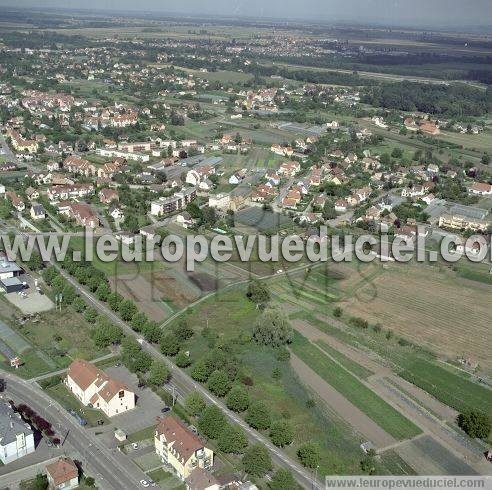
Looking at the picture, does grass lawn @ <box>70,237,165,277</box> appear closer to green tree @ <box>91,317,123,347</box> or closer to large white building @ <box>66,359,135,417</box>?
green tree @ <box>91,317,123,347</box>

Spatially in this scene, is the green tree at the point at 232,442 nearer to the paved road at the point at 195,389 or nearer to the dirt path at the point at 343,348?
the paved road at the point at 195,389

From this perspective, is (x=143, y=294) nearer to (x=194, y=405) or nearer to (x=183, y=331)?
(x=183, y=331)

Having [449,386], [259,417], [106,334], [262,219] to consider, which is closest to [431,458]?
[449,386]

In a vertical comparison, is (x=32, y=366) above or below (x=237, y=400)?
below

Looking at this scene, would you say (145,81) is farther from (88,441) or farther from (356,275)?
(88,441)

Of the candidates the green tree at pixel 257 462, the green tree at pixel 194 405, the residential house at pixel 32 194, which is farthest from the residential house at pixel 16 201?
the green tree at pixel 257 462

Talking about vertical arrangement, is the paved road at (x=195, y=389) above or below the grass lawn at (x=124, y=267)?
below
